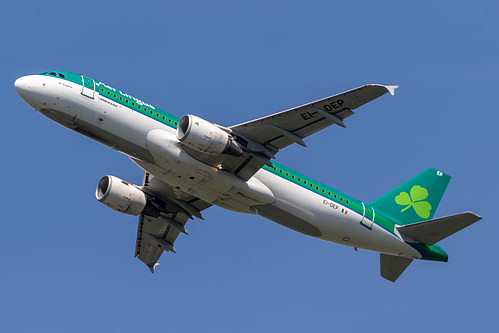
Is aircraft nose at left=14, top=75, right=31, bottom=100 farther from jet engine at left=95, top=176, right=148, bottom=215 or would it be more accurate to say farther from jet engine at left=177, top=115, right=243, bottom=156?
jet engine at left=95, top=176, right=148, bottom=215

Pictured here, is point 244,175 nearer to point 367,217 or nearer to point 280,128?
point 280,128

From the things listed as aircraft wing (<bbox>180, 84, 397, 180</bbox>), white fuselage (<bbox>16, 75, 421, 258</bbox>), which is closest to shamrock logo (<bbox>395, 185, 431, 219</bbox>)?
white fuselage (<bbox>16, 75, 421, 258</bbox>)

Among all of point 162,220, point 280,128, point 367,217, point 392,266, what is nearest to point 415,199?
point 392,266

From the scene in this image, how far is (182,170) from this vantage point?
129 ft

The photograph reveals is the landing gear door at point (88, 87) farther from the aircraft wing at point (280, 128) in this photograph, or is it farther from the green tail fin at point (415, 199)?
the green tail fin at point (415, 199)

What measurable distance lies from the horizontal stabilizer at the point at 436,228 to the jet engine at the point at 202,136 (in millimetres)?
12822

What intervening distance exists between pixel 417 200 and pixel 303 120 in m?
12.4

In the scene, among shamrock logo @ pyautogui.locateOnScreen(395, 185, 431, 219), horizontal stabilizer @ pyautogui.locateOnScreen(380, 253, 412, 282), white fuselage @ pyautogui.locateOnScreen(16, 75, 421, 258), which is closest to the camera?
white fuselage @ pyautogui.locateOnScreen(16, 75, 421, 258)

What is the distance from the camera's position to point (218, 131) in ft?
125

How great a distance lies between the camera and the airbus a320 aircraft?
1501 inches

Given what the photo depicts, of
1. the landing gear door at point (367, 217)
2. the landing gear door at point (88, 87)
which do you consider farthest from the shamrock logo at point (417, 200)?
the landing gear door at point (88, 87)

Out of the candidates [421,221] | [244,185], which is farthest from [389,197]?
[244,185]

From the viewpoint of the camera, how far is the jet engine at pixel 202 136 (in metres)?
37.6

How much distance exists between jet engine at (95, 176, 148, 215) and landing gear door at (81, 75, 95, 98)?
739 centimetres
